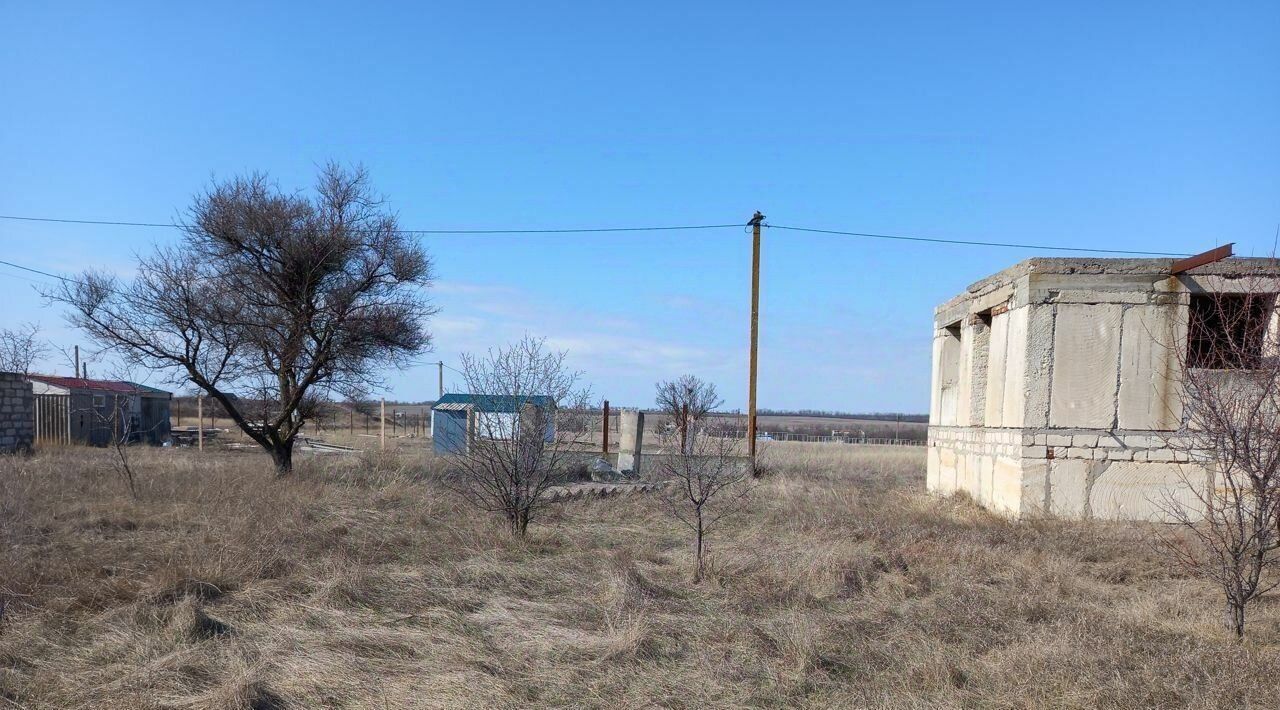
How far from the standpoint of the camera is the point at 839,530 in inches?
437

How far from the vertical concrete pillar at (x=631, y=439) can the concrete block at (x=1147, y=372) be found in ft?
37.0

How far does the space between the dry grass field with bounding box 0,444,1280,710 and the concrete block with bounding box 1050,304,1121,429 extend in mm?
1605

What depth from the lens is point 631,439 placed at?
2047 cm

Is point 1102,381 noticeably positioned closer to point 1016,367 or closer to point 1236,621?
point 1016,367

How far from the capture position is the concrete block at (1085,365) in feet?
37.7

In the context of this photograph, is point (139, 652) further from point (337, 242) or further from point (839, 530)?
point (337, 242)

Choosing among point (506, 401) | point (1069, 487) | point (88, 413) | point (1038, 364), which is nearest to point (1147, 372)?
point (1038, 364)

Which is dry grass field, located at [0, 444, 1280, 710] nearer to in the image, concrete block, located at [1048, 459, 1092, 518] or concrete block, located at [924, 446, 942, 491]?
concrete block, located at [1048, 459, 1092, 518]

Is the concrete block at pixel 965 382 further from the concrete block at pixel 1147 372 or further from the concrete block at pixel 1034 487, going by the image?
the concrete block at pixel 1147 372

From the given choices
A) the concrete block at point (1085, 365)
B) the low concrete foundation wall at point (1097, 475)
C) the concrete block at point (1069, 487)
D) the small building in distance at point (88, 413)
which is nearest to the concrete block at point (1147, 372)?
the concrete block at point (1085, 365)

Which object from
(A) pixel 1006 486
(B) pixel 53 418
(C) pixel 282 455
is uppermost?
(A) pixel 1006 486

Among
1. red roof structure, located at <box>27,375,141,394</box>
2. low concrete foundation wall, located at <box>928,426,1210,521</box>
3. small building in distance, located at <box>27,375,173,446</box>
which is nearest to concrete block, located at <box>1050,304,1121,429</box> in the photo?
low concrete foundation wall, located at <box>928,426,1210,521</box>

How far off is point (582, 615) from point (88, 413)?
88.7 feet

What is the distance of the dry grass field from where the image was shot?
5219 mm
